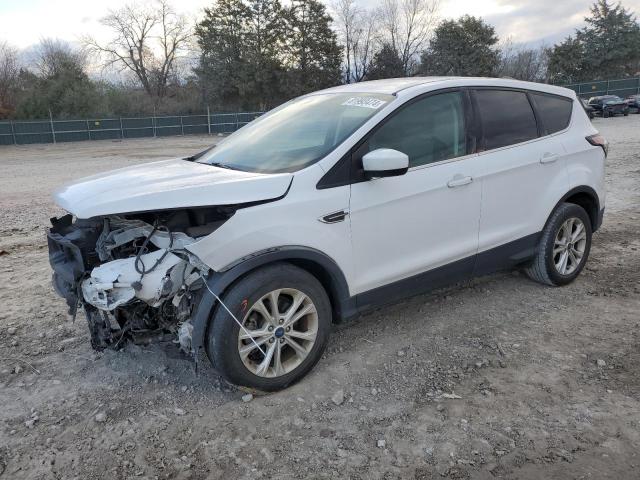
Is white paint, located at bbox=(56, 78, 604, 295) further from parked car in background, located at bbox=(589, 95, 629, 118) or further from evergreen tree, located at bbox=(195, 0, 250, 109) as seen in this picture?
evergreen tree, located at bbox=(195, 0, 250, 109)

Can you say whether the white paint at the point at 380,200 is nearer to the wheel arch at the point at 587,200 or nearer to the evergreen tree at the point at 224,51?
the wheel arch at the point at 587,200

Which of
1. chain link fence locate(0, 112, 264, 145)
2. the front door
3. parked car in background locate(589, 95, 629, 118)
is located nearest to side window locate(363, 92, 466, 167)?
the front door

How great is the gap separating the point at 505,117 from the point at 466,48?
156 feet

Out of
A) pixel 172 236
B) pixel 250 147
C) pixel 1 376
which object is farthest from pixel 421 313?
pixel 1 376

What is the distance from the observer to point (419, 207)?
12.1 ft

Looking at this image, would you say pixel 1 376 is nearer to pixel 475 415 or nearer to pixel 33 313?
pixel 33 313

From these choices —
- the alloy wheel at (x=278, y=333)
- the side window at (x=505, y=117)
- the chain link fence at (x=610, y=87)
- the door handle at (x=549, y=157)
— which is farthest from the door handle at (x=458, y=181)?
the chain link fence at (x=610, y=87)

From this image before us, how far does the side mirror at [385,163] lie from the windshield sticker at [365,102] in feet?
1.65

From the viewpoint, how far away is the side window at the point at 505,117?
4.14 m

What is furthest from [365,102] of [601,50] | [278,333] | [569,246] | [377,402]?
[601,50]

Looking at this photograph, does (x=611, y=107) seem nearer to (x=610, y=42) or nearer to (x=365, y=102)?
(x=610, y=42)

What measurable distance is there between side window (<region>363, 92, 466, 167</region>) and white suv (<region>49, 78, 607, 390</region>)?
1 centimetres

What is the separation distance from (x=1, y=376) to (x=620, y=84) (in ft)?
161

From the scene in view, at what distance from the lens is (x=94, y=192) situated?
315cm
